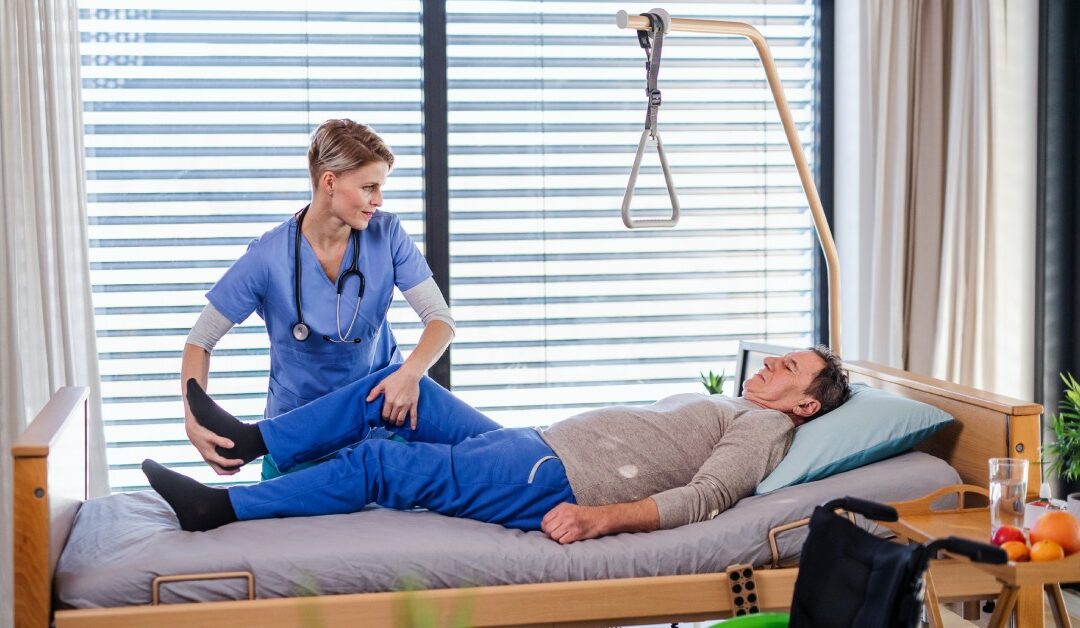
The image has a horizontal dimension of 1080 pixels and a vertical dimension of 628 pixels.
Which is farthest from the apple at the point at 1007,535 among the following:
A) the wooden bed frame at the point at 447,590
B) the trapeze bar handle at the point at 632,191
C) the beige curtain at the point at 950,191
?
the beige curtain at the point at 950,191

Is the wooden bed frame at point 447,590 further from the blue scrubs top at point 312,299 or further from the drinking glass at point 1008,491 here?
the blue scrubs top at point 312,299

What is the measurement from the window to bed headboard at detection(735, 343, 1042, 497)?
1.14 meters

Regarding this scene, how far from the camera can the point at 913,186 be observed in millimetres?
3529

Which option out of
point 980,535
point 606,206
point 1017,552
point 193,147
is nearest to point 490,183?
point 606,206

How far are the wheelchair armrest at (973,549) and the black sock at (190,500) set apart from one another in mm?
1355

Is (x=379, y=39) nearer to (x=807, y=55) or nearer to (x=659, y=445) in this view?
(x=807, y=55)

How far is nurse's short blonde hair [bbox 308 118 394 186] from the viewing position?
2447 mm

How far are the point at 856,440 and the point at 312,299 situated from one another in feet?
4.25

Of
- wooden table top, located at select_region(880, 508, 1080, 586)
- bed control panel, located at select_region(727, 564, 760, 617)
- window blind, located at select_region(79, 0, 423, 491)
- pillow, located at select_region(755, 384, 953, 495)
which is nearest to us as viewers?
wooden table top, located at select_region(880, 508, 1080, 586)

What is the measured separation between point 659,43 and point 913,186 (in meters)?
1.49

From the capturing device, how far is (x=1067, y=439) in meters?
3.24

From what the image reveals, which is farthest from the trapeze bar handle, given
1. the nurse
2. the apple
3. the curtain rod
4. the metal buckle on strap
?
the apple

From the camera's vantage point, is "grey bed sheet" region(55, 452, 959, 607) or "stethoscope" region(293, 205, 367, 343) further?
"stethoscope" region(293, 205, 367, 343)

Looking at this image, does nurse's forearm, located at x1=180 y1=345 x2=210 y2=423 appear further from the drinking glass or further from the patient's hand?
the drinking glass
